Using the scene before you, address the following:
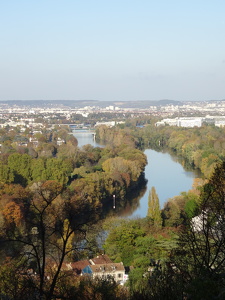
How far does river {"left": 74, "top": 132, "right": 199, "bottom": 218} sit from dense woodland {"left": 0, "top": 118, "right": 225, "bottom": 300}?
2.13 feet

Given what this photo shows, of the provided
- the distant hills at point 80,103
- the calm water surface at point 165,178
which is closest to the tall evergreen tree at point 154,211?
the calm water surface at point 165,178

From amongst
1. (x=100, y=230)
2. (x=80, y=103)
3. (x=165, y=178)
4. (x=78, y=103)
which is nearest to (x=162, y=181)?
(x=165, y=178)

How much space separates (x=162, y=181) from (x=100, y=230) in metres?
10.0

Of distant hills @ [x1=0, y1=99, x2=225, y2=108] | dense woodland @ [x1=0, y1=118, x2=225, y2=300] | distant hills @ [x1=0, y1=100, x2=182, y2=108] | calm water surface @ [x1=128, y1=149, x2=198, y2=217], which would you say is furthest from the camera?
distant hills @ [x1=0, y1=99, x2=225, y2=108]

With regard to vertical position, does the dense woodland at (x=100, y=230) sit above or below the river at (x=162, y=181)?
above

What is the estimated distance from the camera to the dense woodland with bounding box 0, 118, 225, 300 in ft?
11.0

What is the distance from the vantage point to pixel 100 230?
9.64m

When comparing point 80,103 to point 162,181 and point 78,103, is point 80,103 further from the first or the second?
point 162,181

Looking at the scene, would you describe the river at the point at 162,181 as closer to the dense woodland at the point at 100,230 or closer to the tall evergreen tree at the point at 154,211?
the dense woodland at the point at 100,230

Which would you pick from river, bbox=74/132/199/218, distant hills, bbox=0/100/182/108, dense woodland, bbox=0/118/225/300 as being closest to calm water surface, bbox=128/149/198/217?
river, bbox=74/132/199/218

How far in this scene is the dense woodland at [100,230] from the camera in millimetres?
3344

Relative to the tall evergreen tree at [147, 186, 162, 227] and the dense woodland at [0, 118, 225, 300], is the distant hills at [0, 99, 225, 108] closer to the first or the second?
the dense woodland at [0, 118, 225, 300]

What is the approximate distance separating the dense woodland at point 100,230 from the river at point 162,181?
0.65 meters

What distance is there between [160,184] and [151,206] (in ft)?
25.0
